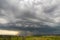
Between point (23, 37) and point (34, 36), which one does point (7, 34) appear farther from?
point (34, 36)

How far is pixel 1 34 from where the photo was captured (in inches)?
644

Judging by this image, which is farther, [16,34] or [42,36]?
[42,36]

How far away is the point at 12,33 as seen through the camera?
16.7m

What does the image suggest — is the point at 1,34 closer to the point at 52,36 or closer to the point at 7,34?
the point at 7,34

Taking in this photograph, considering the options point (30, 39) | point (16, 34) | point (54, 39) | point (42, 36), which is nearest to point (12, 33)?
point (16, 34)

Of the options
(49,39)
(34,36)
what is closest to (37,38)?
(34,36)

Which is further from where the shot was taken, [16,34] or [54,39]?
[54,39]

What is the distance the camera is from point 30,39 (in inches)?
856

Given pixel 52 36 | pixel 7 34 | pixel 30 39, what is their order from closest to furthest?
1. pixel 7 34
2. pixel 30 39
3. pixel 52 36

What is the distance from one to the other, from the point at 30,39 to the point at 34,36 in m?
0.81

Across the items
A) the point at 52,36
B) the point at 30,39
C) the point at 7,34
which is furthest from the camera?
the point at 52,36

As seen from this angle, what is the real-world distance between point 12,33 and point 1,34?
3.97 feet

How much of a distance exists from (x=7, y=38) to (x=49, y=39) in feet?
27.2

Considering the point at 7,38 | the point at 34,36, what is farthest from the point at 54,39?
the point at 7,38
